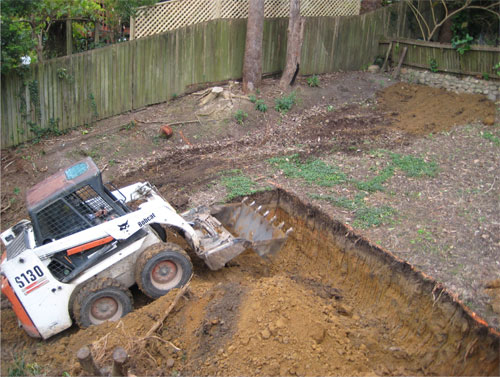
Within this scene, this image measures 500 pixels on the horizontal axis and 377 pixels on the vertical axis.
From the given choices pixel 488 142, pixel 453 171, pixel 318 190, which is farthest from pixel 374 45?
pixel 318 190

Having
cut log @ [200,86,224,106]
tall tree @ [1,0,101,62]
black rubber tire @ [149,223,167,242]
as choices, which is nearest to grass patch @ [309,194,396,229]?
black rubber tire @ [149,223,167,242]

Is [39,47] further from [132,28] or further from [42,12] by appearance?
[132,28]

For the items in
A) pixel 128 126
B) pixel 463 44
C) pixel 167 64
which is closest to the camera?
pixel 128 126

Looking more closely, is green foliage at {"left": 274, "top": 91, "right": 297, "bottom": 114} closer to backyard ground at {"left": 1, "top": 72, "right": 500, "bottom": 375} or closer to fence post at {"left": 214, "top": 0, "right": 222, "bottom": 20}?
backyard ground at {"left": 1, "top": 72, "right": 500, "bottom": 375}

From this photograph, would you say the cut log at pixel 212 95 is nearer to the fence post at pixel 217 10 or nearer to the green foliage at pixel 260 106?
the green foliage at pixel 260 106

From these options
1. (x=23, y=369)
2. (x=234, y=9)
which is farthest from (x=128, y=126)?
(x=23, y=369)

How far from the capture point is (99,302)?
7.34 meters

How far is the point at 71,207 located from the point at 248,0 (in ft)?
34.6

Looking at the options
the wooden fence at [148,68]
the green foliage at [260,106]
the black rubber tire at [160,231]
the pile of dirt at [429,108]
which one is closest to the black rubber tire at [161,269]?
the black rubber tire at [160,231]

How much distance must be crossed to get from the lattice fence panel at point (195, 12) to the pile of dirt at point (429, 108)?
4.08 meters

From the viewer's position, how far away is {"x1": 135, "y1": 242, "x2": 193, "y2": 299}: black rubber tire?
7.48 metres

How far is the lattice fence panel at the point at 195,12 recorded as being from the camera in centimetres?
1371

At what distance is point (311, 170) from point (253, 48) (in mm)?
5404

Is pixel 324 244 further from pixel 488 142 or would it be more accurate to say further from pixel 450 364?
pixel 488 142
